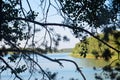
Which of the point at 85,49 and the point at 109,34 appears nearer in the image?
the point at 109,34

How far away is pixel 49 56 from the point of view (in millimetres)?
4809

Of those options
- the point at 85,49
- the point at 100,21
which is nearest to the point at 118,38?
the point at 100,21

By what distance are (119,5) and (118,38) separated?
55 cm

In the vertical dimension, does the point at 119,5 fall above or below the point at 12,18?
above

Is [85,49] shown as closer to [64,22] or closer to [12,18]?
[64,22]

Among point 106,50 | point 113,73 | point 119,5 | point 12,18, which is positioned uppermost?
point 119,5

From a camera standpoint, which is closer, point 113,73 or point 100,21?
point 100,21

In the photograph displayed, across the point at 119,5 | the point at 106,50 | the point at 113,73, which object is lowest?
the point at 113,73

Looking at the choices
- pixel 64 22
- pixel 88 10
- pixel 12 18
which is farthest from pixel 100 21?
pixel 12 18

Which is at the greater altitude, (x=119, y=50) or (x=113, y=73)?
(x=119, y=50)

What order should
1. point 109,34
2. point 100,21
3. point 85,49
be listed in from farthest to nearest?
point 85,49 < point 100,21 < point 109,34

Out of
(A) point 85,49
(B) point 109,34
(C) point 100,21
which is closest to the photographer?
(B) point 109,34

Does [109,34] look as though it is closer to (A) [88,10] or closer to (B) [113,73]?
(A) [88,10]

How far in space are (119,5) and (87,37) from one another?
66 cm
